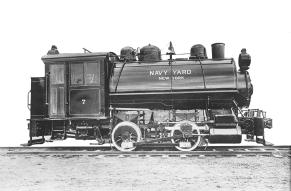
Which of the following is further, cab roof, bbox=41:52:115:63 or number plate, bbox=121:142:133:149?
cab roof, bbox=41:52:115:63

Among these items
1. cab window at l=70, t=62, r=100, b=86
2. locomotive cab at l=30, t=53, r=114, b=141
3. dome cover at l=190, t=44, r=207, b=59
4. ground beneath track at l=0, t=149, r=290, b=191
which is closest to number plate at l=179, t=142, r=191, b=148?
ground beneath track at l=0, t=149, r=290, b=191

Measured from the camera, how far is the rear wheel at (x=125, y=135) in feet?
31.2

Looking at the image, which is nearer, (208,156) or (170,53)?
(208,156)

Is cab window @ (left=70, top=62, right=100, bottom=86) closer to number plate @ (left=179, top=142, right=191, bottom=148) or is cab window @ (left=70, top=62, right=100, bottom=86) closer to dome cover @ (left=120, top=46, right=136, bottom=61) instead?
dome cover @ (left=120, top=46, right=136, bottom=61)

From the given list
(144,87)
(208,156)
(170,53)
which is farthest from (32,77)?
(208,156)

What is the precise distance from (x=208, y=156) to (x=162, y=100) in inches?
93.4

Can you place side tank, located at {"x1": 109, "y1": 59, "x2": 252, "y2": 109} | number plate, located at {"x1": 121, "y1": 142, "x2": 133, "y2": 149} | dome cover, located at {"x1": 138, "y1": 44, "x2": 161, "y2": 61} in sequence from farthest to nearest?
1. dome cover, located at {"x1": 138, "y1": 44, "x2": 161, "y2": 61}
2. side tank, located at {"x1": 109, "y1": 59, "x2": 252, "y2": 109}
3. number plate, located at {"x1": 121, "y1": 142, "x2": 133, "y2": 149}

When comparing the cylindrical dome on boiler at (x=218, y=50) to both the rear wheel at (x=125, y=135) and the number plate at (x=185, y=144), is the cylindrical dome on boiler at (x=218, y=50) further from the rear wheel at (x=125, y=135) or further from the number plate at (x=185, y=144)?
the rear wheel at (x=125, y=135)

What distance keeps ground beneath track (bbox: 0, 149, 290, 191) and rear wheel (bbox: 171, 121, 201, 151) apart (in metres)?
1.23

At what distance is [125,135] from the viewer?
31.7 ft

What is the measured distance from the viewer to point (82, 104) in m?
10.0

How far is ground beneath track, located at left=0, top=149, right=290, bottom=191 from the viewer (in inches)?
203

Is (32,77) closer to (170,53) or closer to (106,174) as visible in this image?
(170,53)

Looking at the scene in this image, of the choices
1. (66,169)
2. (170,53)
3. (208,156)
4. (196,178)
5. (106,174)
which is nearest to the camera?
(196,178)
